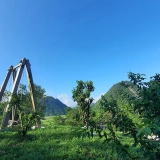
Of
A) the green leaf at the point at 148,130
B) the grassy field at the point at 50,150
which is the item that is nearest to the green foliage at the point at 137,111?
the green leaf at the point at 148,130

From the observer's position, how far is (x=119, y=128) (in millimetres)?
1592

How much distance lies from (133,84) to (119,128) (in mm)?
541

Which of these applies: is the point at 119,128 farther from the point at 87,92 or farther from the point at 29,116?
the point at 87,92

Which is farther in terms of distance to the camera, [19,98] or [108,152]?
[19,98]

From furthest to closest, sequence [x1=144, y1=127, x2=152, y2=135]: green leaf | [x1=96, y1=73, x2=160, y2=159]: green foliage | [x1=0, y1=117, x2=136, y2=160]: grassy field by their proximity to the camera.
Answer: [x1=0, y1=117, x2=136, y2=160]: grassy field, [x1=96, y1=73, x2=160, y2=159]: green foliage, [x1=144, y1=127, x2=152, y2=135]: green leaf

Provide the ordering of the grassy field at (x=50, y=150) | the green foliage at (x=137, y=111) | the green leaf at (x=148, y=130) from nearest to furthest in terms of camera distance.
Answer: the green leaf at (x=148, y=130)
the green foliage at (x=137, y=111)
the grassy field at (x=50, y=150)

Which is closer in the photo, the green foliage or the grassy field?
the green foliage

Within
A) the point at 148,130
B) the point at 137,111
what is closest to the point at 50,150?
the point at 137,111

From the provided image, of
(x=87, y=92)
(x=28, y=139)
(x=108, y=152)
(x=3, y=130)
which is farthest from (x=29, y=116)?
(x=87, y=92)

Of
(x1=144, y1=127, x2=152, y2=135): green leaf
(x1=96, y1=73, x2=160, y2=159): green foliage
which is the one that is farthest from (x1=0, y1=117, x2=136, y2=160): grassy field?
(x1=144, y1=127, x2=152, y2=135): green leaf

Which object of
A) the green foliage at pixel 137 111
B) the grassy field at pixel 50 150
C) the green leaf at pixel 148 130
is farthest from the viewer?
the grassy field at pixel 50 150

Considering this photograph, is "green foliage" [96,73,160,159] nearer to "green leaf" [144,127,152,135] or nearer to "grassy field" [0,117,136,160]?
"green leaf" [144,127,152,135]

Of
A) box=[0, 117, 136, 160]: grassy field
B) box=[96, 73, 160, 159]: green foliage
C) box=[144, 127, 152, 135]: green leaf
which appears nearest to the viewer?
box=[144, 127, 152, 135]: green leaf

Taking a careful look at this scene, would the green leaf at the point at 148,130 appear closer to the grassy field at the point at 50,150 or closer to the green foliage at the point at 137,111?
A: the green foliage at the point at 137,111
